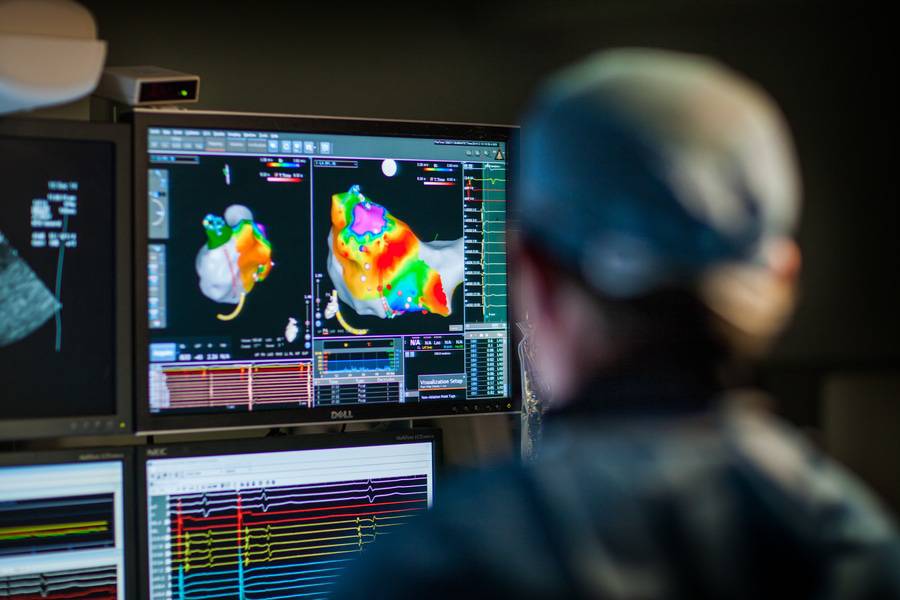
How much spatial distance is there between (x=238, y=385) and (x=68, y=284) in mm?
266

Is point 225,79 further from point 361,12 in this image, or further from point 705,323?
point 705,323

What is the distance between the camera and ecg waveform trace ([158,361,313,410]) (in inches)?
54.2

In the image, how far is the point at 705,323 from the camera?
55 cm

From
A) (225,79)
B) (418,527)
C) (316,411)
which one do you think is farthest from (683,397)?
(225,79)

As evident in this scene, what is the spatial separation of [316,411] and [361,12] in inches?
48.3

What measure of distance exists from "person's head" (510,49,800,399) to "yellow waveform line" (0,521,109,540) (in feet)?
3.21

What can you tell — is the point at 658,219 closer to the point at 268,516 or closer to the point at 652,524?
the point at 652,524

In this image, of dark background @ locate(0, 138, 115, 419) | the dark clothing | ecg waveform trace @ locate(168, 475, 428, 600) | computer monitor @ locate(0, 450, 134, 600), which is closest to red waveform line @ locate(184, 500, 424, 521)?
ecg waveform trace @ locate(168, 475, 428, 600)

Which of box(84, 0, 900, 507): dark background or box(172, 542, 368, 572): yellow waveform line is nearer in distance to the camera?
box(172, 542, 368, 572): yellow waveform line

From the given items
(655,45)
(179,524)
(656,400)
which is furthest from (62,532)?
(655,45)

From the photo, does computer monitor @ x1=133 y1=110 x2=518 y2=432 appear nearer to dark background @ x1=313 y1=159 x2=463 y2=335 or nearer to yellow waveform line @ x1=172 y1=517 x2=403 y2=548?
dark background @ x1=313 y1=159 x2=463 y2=335

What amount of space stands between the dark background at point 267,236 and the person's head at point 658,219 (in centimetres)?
89

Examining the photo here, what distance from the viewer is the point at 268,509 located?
1412 mm

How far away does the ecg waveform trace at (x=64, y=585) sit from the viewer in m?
1.31
